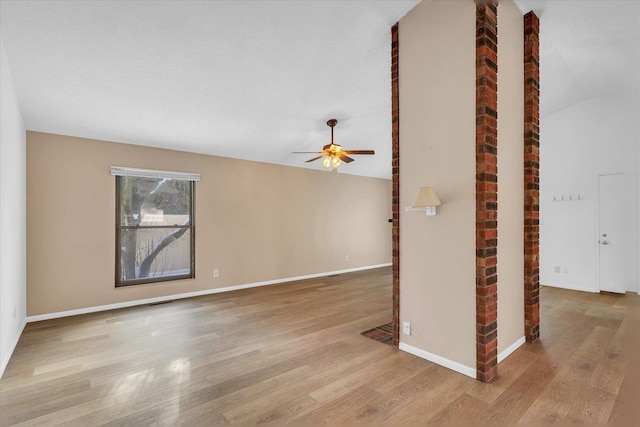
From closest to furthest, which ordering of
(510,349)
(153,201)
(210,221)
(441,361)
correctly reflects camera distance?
(441,361)
(510,349)
(153,201)
(210,221)

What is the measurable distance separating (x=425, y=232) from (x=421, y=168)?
597 mm

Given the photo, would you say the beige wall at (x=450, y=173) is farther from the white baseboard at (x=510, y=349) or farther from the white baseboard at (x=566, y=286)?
the white baseboard at (x=566, y=286)

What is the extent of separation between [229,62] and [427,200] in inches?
97.0

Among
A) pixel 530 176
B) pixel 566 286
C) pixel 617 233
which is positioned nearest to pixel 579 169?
pixel 617 233

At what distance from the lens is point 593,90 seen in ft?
16.5

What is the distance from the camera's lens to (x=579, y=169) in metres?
5.60

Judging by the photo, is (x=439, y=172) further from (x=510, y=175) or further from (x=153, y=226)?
(x=153, y=226)

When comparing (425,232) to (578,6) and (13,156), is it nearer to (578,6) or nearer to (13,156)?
(578,6)

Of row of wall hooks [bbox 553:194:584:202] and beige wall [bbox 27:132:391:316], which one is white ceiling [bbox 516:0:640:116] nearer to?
row of wall hooks [bbox 553:194:584:202]

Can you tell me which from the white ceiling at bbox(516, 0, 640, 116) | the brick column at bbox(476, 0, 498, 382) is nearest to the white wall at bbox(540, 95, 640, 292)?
the white ceiling at bbox(516, 0, 640, 116)

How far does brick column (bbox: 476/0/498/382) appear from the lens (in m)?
2.44

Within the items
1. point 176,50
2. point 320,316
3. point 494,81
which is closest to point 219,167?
point 176,50

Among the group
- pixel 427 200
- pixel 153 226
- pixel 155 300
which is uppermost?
pixel 427 200

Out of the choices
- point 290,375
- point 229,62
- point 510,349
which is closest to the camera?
point 290,375
